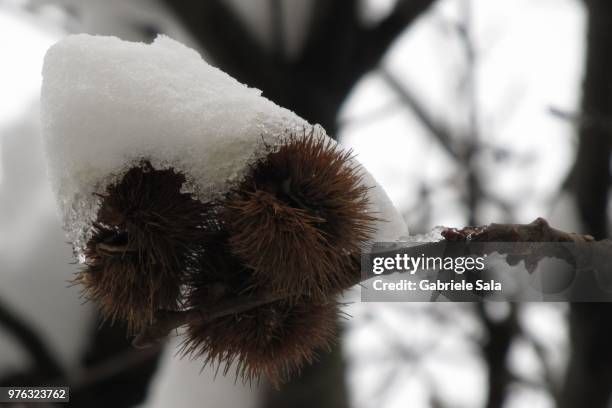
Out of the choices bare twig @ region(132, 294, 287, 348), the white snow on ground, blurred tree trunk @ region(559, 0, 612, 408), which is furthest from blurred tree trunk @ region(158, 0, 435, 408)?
bare twig @ region(132, 294, 287, 348)

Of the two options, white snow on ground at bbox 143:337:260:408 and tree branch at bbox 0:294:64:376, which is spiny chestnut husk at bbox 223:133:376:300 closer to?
white snow on ground at bbox 143:337:260:408

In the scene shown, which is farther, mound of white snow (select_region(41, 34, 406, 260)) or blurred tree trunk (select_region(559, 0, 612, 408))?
blurred tree trunk (select_region(559, 0, 612, 408))

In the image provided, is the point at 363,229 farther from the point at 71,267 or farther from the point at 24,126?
the point at 24,126

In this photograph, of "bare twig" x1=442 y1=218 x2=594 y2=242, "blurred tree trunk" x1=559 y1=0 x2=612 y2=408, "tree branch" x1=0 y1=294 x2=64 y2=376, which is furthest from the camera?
"tree branch" x1=0 y1=294 x2=64 y2=376

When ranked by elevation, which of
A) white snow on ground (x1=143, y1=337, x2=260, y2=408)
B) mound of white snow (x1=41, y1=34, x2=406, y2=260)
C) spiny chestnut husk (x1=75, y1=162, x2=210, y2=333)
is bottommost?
white snow on ground (x1=143, y1=337, x2=260, y2=408)

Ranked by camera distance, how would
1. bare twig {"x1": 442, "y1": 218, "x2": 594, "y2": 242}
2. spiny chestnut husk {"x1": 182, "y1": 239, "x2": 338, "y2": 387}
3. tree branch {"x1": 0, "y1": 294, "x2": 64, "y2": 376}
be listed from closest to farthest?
1. bare twig {"x1": 442, "y1": 218, "x2": 594, "y2": 242}
2. spiny chestnut husk {"x1": 182, "y1": 239, "x2": 338, "y2": 387}
3. tree branch {"x1": 0, "y1": 294, "x2": 64, "y2": 376}

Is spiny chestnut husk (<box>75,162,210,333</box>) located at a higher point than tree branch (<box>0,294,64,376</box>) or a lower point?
higher

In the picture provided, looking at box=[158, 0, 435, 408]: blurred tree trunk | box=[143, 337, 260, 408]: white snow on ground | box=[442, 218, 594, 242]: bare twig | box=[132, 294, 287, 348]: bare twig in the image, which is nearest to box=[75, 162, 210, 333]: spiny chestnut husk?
box=[132, 294, 287, 348]: bare twig
